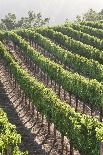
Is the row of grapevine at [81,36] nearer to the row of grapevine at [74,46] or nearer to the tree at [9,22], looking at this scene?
the row of grapevine at [74,46]

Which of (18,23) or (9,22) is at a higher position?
(18,23)

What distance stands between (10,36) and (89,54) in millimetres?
24843

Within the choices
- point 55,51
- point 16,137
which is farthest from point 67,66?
point 16,137

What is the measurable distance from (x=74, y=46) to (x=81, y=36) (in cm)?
1123

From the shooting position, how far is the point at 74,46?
8100 centimetres

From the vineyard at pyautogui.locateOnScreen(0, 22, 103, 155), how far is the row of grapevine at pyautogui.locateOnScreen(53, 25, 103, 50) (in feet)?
0.68

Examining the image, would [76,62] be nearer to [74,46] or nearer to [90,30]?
[74,46]

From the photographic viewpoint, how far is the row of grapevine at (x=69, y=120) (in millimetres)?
34312

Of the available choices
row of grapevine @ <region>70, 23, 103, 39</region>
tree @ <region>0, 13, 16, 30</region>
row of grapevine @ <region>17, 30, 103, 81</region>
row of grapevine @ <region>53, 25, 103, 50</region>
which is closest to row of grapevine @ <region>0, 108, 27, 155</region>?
row of grapevine @ <region>17, 30, 103, 81</region>

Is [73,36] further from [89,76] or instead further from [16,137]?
[16,137]

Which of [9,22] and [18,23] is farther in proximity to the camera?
[18,23]

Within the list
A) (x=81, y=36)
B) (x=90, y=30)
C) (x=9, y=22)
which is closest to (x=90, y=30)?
(x=90, y=30)

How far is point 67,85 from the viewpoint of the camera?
53219 millimetres

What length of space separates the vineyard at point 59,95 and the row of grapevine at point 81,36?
21 centimetres
